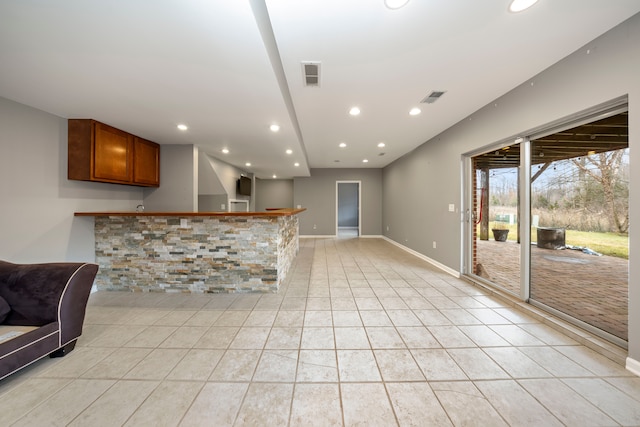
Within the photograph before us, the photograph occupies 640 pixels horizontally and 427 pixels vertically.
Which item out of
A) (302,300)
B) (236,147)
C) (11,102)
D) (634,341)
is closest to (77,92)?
(11,102)

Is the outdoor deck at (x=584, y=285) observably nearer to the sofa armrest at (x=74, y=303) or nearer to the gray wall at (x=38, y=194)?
the sofa armrest at (x=74, y=303)

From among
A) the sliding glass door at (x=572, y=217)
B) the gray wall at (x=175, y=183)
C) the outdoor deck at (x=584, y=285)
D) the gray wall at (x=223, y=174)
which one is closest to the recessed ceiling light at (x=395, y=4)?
the sliding glass door at (x=572, y=217)

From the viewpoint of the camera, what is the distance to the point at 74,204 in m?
3.21

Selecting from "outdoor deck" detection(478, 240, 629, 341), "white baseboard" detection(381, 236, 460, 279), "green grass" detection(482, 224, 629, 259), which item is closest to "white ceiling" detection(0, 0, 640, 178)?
"green grass" detection(482, 224, 629, 259)

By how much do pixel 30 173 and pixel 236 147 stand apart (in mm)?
2661

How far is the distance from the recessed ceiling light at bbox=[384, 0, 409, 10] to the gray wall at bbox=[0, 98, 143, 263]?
3825 millimetres

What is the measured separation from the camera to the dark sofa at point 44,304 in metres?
1.73

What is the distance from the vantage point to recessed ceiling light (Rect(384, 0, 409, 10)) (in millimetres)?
1480

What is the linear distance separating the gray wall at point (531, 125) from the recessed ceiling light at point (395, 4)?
5.43 ft

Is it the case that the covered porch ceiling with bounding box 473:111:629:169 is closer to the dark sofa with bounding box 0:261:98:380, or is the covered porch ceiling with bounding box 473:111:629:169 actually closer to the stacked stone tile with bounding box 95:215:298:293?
the stacked stone tile with bounding box 95:215:298:293

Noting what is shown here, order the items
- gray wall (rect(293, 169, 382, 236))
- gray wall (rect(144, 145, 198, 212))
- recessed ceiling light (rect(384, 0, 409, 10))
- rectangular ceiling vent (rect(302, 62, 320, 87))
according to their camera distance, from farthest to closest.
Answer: gray wall (rect(293, 169, 382, 236)) < gray wall (rect(144, 145, 198, 212)) < rectangular ceiling vent (rect(302, 62, 320, 87)) < recessed ceiling light (rect(384, 0, 409, 10))

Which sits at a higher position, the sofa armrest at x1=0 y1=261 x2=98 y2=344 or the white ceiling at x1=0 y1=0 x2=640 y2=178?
the white ceiling at x1=0 y1=0 x2=640 y2=178

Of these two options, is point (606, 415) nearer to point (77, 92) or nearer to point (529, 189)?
point (529, 189)

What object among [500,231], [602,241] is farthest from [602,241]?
[500,231]
